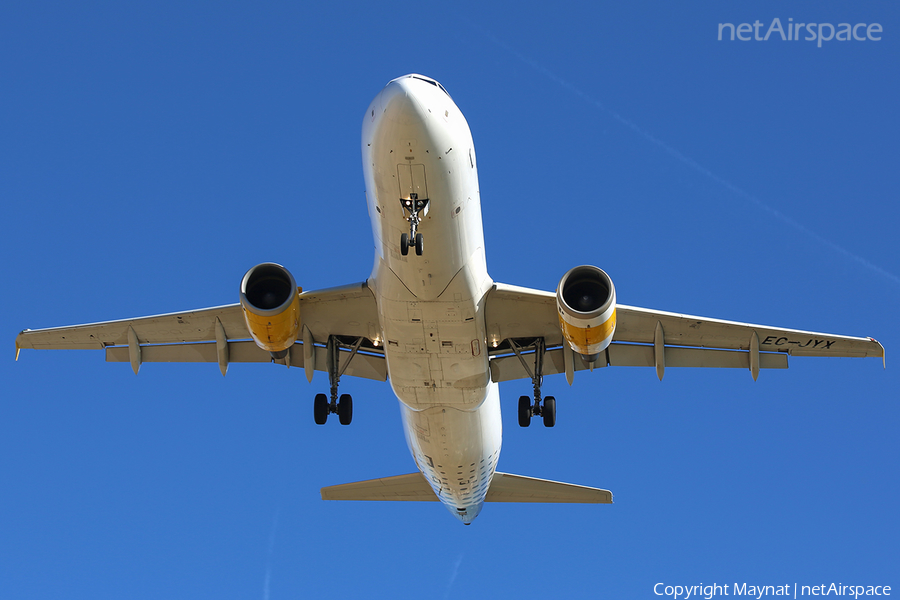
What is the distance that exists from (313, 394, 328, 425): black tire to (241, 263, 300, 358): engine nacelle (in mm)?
2430

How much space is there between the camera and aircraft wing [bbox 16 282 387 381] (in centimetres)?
2252

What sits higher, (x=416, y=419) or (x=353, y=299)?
(x=353, y=299)

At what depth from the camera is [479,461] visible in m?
24.4

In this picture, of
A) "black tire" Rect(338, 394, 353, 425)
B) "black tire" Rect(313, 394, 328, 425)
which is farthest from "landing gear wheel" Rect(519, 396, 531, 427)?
"black tire" Rect(313, 394, 328, 425)

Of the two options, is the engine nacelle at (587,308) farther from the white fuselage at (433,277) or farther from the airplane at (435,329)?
the white fuselage at (433,277)

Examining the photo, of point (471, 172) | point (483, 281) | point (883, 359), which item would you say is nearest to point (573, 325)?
point (483, 281)

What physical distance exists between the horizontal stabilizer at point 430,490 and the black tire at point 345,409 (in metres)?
6.57

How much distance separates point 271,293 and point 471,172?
16.6 ft

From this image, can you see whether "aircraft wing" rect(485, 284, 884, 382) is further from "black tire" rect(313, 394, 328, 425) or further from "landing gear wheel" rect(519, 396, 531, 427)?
"black tire" rect(313, 394, 328, 425)

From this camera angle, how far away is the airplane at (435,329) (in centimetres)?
1780

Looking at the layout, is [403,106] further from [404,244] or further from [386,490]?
[386,490]

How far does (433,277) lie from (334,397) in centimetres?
506

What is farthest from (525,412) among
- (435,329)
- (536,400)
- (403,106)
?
(403,106)

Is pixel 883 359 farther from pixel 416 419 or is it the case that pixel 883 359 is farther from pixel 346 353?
pixel 346 353
